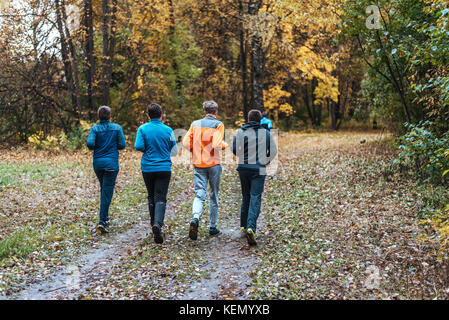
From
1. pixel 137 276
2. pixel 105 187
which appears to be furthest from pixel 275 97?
pixel 137 276

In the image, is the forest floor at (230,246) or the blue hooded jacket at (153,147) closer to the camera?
the forest floor at (230,246)

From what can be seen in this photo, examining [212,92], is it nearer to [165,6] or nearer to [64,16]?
[165,6]

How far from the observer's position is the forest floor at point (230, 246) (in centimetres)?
561

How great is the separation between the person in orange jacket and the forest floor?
34.7 inches

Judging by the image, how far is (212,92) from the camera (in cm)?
2575

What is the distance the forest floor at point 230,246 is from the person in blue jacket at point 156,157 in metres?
0.65

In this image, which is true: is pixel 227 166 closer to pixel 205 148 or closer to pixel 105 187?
pixel 105 187

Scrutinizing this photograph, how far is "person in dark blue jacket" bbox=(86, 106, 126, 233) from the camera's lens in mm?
7934

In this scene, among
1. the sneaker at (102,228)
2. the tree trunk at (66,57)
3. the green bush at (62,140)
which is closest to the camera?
the sneaker at (102,228)

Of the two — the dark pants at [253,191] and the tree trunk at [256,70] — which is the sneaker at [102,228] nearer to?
the dark pants at [253,191]

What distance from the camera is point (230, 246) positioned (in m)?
7.34

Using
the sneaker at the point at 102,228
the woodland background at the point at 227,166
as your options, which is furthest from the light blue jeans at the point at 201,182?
the sneaker at the point at 102,228
